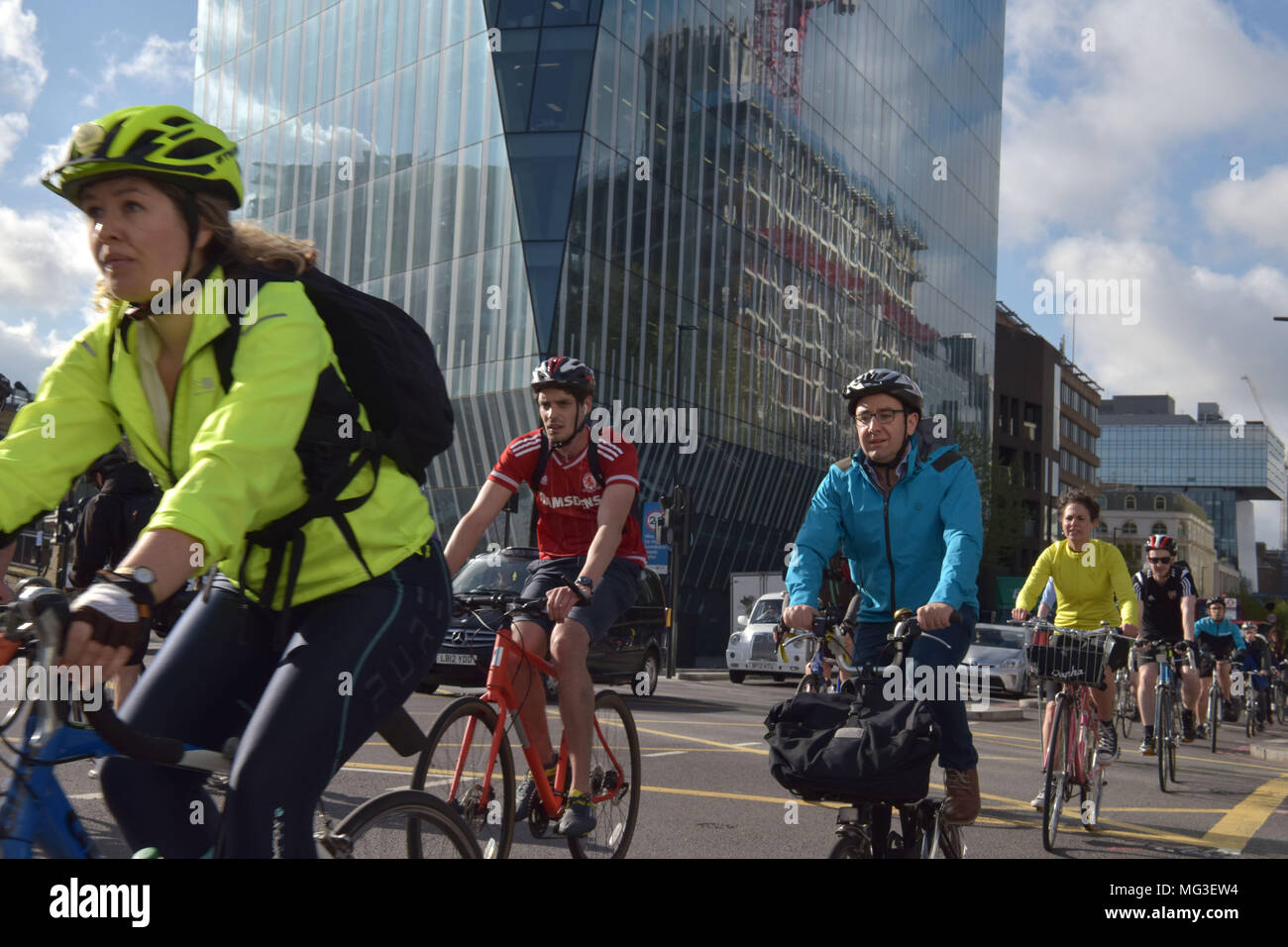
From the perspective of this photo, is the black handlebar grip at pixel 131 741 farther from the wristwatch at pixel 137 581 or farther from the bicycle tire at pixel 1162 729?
the bicycle tire at pixel 1162 729

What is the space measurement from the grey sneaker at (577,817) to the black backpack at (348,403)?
94.3 inches

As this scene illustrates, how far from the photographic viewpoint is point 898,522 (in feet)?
14.7

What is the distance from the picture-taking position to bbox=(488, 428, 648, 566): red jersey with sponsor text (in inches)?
193

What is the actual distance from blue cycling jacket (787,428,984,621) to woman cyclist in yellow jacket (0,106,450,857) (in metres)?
2.20

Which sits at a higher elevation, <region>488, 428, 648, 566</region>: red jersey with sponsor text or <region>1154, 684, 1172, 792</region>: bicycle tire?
<region>488, 428, 648, 566</region>: red jersey with sponsor text


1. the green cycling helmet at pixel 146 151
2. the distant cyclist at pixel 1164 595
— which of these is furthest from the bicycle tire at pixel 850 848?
the distant cyclist at pixel 1164 595

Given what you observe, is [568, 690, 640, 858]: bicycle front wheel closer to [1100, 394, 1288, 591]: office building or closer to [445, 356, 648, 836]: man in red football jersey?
[445, 356, 648, 836]: man in red football jersey

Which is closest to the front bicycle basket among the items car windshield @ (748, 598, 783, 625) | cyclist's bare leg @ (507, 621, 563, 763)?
cyclist's bare leg @ (507, 621, 563, 763)

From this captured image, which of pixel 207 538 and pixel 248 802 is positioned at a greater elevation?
pixel 207 538

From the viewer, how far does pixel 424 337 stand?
8.14 ft

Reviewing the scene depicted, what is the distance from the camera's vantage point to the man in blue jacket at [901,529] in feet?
13.7
